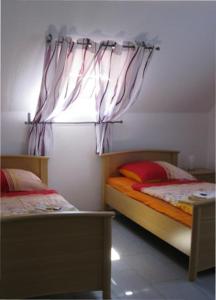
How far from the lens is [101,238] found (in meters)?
2.49

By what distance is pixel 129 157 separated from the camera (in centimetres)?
453

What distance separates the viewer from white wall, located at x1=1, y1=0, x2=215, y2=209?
10.8 ft

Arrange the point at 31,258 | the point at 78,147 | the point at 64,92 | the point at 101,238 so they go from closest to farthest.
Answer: the point at 31,258
the point at 101,238
the point at 64,92
the point at 78,147

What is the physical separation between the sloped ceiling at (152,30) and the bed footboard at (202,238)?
5.95ft

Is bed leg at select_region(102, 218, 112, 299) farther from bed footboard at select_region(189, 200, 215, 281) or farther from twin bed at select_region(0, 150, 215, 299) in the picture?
bed footboard at select_region(189, 200, 215, 281)

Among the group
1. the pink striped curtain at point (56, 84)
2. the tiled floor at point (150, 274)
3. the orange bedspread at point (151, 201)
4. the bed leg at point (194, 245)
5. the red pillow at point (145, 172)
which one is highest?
the pink striped curtain at point (56, 84)

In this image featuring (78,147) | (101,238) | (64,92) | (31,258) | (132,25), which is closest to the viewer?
(31,258)

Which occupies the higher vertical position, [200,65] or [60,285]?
[200,65]

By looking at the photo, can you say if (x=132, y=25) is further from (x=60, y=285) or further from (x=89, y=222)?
(x=60, y=285)

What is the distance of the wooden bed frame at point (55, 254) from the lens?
2.30m

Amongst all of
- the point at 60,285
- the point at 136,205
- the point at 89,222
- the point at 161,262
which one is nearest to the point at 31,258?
the point at 60,285

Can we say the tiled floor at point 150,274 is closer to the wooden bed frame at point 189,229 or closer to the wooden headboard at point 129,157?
the wooden bed frame at point 189,229

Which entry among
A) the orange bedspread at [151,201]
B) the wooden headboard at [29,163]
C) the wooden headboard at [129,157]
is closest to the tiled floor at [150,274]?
the orange bedspread at [151,201]

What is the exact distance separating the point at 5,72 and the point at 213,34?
2200 millimetres
